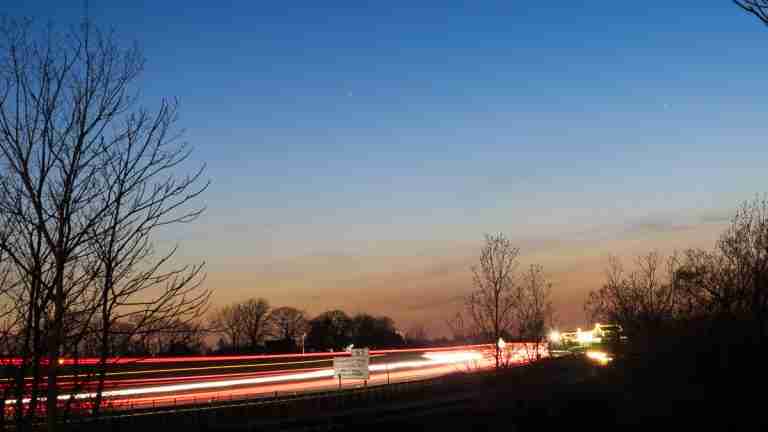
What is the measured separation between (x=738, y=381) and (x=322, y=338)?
4964 inches

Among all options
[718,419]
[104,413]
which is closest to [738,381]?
[718,419]

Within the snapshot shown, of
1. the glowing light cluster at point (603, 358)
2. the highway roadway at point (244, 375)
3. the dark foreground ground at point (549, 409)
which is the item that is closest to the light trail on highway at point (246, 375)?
the highway roadway at point (244, 375)

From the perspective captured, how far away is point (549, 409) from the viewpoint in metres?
24.6

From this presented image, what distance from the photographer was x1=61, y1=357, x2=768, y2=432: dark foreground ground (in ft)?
66.1

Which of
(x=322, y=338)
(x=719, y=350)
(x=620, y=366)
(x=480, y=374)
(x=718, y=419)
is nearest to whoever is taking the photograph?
(x=718, y=419)

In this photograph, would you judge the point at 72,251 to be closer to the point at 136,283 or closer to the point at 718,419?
the point at 136,283

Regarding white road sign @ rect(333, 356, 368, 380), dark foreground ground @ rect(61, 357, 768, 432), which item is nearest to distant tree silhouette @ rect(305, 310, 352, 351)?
white road sign @ rect(333, 356, 368, 380)

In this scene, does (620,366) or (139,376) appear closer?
(620,366)

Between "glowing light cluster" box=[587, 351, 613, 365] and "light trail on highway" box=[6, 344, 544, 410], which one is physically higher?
"glowing light cluster" box=[587, 351, 613, 365]

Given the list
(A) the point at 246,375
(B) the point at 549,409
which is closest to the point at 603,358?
(B) the point at 549,409

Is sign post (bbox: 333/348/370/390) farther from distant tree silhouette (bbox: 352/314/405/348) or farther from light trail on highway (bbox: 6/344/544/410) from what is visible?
distant tree silhouette (bbox: 352/314/405/348)

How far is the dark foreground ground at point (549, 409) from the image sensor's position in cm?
2014

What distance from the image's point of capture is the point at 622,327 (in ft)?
175

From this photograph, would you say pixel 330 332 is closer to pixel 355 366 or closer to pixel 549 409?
pixel 355 366
